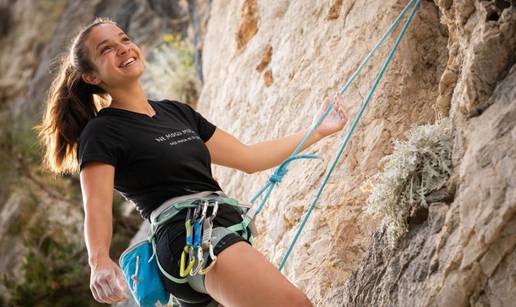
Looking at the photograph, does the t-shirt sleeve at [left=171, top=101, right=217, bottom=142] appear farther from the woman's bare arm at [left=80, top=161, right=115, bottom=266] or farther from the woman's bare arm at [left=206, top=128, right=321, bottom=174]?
the woman's bare arm at [left=80, top=161, right=115, bottom=266]

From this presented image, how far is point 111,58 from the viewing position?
2.94m

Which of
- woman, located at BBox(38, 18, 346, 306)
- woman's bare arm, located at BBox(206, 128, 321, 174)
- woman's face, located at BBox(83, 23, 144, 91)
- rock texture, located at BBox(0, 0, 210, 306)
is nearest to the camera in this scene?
woman, located at BBox(38, 18, 346, 306)

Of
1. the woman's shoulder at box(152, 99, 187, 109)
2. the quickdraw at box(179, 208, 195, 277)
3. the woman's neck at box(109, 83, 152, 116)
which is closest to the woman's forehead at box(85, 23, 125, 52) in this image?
the woman's neck at box(109, 83, 152, 116)

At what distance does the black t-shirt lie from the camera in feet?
8.84

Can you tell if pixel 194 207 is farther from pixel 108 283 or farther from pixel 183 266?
pixel 108 283

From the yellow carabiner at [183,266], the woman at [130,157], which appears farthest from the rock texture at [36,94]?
the yellow carabiner at [183,266]

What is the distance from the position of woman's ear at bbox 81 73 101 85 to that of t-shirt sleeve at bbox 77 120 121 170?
0.30 metres

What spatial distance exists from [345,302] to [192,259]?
2.70 ft

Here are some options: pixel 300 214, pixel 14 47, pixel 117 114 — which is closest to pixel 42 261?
pixel 14 47

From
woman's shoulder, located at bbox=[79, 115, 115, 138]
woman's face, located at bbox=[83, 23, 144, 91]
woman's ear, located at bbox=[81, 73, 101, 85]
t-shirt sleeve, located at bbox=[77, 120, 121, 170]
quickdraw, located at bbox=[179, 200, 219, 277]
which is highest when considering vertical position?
woman's face, located at bbox=[83, 23, 144, 91]

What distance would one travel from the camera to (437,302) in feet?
7.90

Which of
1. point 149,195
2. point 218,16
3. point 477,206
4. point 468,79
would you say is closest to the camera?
point 477,206

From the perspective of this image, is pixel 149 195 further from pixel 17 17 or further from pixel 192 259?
pixel 17 17

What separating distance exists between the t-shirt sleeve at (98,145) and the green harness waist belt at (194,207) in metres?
0.26
